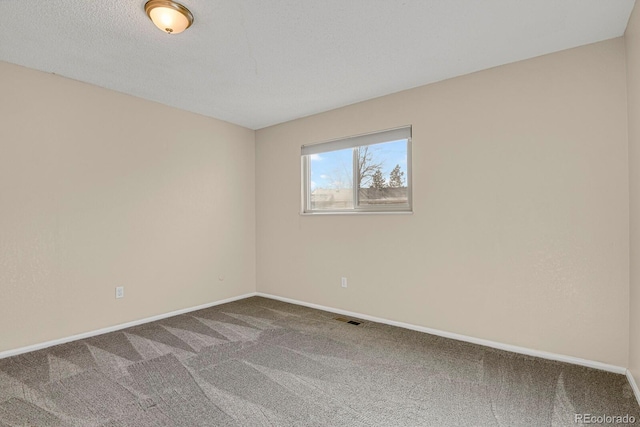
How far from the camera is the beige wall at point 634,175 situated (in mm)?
1982

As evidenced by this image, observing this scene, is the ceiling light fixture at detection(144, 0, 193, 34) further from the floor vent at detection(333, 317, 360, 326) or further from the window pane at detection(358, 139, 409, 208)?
the floor vent at detection(333, 317, 360, 326)

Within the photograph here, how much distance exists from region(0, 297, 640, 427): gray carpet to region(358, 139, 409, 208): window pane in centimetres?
138

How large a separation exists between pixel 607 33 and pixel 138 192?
4215mm

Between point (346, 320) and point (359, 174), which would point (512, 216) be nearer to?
point (359, 174)

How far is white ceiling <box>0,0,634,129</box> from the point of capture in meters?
1.99

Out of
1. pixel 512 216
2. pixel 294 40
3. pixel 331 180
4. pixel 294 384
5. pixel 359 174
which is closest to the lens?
pixel 294 384

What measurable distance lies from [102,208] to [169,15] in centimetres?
206

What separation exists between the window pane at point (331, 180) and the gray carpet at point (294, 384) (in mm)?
1597

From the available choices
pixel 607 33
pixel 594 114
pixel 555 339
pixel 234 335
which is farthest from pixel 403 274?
pixel 607 33

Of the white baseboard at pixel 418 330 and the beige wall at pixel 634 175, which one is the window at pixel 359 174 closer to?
the white baseboard at pixel 418 330

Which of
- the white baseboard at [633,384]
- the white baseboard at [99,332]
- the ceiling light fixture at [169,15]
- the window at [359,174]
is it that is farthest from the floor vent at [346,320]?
the ceiling light fixture at [169,15]

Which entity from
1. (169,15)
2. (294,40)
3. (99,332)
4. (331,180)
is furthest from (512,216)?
(99,332)

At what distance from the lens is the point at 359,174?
12.4 feet

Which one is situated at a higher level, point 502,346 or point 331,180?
point 331,180
